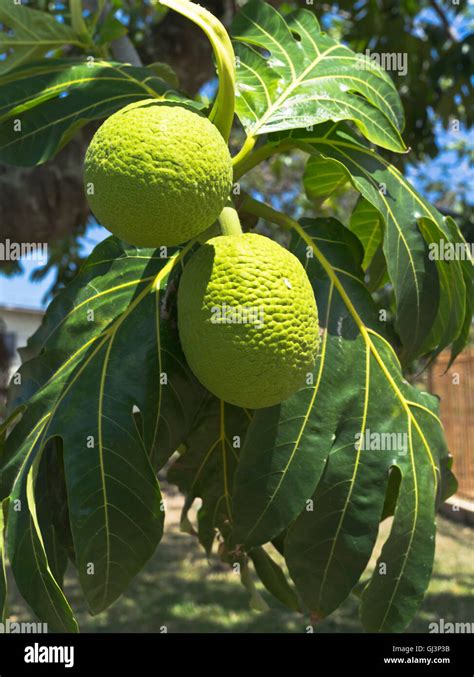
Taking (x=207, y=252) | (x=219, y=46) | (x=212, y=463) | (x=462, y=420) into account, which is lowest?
(x=462, y=420)

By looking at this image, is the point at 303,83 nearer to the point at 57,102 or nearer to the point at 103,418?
the point at 57,102

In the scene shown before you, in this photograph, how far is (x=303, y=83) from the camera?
4.54 ft

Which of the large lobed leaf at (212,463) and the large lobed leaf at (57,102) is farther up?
the large lobed leaf at (57,102)

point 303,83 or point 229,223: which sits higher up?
point 303,83

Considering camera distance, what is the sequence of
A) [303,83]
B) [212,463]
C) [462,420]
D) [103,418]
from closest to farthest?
[103,418]
[303,83]
[212,463]
[462,420]

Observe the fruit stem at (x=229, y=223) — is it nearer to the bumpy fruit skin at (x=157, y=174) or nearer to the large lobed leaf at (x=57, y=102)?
the bumpy fruit skin at (x=157, y=174)

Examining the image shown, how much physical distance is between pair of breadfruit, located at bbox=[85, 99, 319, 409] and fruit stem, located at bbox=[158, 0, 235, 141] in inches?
3.4

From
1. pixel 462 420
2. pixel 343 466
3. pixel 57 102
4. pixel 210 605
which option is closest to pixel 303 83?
pixel 57 102

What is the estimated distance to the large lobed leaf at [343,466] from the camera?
4.10 feet

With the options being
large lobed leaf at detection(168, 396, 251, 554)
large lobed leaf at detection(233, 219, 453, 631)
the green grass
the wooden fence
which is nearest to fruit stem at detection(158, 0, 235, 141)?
large lobed leaf at detection(233, 219, 453, 631)

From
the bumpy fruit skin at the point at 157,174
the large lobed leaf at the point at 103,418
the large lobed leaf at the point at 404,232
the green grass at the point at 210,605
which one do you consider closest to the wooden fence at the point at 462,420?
the green grass at the point at 210,605

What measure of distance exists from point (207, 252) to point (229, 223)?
0.09m

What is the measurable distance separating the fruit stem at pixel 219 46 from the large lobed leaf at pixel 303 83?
13 centimetres

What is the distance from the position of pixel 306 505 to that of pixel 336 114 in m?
0.69
